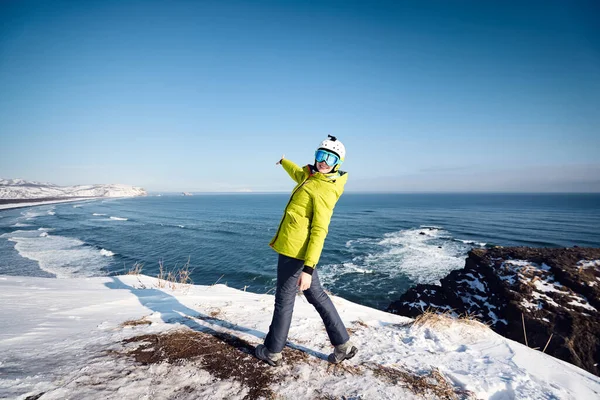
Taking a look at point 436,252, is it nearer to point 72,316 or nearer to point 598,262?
point 598,262

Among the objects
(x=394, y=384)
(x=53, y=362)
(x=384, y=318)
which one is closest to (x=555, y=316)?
(x=384, y=318)

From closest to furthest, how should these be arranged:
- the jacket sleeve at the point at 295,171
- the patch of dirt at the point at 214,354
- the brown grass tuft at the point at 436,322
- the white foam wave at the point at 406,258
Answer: the patch of dirt at the point at 214,354, the jacket sleeve at the point at 295,171, the brown grass tuft at the point at 436,322, the white foam wave at the point at 406,258

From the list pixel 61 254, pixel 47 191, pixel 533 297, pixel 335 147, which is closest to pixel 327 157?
pixel 335 147

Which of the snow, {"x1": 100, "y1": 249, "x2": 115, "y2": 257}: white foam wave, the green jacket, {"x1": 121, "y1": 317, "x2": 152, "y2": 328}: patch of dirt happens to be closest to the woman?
the green jacket

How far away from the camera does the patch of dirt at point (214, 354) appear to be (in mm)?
2414

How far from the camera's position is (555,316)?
1216cm

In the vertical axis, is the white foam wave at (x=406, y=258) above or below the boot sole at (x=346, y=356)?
below

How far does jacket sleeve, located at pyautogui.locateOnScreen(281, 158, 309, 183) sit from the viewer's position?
306cm

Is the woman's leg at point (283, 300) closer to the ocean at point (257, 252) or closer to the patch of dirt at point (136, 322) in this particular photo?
the patch of dirt at point (136, 322)

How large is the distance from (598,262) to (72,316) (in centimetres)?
2648

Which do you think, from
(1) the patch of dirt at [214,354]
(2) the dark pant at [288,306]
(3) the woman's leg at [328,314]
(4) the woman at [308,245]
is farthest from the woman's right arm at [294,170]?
(1) the patch of dirt at [214,354]

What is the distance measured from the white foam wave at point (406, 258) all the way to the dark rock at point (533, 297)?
3.41 metres

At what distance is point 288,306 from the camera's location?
9.14ft

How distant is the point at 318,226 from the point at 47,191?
191 metres
